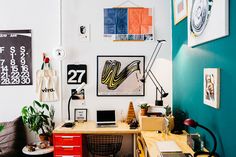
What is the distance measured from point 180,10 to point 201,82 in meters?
1.03

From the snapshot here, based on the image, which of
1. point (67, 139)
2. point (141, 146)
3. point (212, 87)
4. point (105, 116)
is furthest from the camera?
point (105, 116)

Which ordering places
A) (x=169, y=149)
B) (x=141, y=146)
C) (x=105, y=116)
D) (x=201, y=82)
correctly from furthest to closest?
(x=105, y=116), (x=141, y=146), (x=201, y=82), (x=169, y=149)

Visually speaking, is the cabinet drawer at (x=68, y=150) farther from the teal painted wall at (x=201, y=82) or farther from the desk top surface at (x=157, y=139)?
the teal painted wall at (x=201, y=82)

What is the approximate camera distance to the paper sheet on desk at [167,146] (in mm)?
1962

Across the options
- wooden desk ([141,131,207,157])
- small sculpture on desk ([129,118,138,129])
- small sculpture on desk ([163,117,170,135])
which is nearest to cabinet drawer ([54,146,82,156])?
small sculpture on desk ([129,118,138,129])

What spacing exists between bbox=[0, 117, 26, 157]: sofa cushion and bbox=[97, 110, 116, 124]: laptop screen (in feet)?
3.63

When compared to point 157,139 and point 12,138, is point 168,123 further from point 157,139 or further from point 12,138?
point 12,138

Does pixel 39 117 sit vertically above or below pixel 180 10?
below

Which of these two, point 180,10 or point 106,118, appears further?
point 106,118

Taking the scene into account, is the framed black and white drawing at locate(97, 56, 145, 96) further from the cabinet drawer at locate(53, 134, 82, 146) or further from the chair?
the cabinet drawer at locate(53, 134, 82, 146)

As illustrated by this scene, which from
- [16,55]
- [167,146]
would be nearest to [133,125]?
[167,146]

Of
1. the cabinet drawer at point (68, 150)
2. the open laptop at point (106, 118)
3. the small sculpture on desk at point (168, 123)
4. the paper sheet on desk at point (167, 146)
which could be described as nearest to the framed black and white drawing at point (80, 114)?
the open laptop at point (106, 118)

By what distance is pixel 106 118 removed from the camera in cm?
322

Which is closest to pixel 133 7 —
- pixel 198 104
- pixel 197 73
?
pixel 197 73
